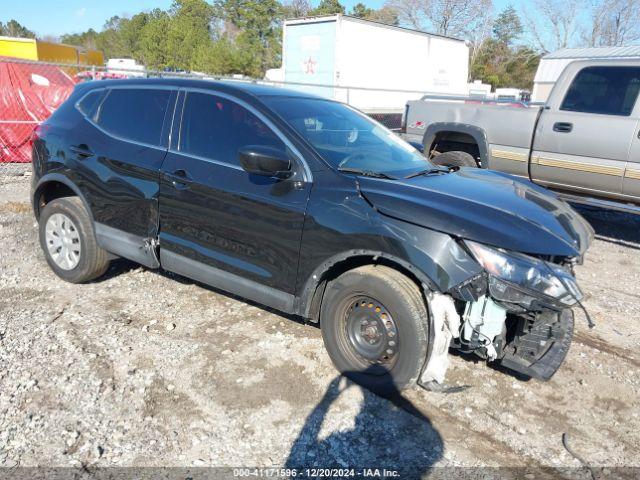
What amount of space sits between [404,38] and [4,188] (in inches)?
569

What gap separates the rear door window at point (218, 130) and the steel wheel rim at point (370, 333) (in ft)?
3.96

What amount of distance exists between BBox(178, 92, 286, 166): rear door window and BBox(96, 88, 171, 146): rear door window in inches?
11.1

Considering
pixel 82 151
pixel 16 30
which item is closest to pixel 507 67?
pixel 82 151

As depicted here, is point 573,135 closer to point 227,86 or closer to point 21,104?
point 227,86

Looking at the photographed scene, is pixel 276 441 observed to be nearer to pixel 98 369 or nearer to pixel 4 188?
pixel 98 369

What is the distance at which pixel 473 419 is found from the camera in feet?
10.5

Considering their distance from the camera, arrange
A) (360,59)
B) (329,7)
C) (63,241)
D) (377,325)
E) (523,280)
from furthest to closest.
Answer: (329,7) → (360,59) → (63,241) → (377,325) → (523,280)

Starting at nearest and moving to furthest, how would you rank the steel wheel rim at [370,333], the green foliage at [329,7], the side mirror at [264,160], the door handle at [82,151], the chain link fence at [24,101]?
1. the steel wheel rim at [370,333]
2. the side mirror at [264,160]
3. the door handle at [82,151]
4. the chain link fence at [24,101]
5. the green foliage at [329,7]

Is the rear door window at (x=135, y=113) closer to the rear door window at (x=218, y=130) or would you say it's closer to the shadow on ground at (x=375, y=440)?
the rear door window at (x=218, y=130)

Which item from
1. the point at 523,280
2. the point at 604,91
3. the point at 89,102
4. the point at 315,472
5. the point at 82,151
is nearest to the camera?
the point at 315,472

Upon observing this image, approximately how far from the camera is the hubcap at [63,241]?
4703 millimetres

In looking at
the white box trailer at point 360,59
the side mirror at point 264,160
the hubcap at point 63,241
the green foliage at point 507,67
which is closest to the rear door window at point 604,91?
the side mirror at point 264,160

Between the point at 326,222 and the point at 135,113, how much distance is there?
2103 millimetres

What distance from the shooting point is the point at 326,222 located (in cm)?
330
